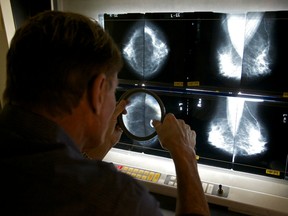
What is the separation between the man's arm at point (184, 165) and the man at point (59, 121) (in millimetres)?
271

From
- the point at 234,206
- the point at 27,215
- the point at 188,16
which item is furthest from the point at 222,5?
the point at 27,215

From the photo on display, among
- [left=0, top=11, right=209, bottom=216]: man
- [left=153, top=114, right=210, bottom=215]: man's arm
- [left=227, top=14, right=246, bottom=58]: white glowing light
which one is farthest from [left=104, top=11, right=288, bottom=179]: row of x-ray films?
[left=0, top=11, right=209, bottom=216]: man

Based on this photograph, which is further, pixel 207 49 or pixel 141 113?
pixel 141 113

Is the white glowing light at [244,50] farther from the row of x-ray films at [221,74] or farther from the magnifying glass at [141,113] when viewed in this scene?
the magnifying glass at [141,113]

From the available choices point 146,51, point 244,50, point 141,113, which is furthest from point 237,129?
point 146,51

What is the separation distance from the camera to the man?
0.60 metres

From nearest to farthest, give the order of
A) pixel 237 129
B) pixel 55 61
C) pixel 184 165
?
pixel 55 61 < pixel 184 165 < pixel 237 129

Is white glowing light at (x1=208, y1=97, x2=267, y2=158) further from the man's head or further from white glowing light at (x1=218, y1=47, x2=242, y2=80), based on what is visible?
the man's head

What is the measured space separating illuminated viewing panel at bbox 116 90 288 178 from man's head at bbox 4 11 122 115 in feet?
3.32

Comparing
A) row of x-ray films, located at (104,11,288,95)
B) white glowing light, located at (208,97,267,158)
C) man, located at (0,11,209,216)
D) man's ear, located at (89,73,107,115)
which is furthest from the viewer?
white glowing light, located at (208,97,267,158)

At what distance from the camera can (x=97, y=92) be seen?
73cm

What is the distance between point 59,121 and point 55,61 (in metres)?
0.14

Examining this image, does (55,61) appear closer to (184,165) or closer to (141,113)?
(184,165)

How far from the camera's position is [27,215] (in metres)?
0.58
